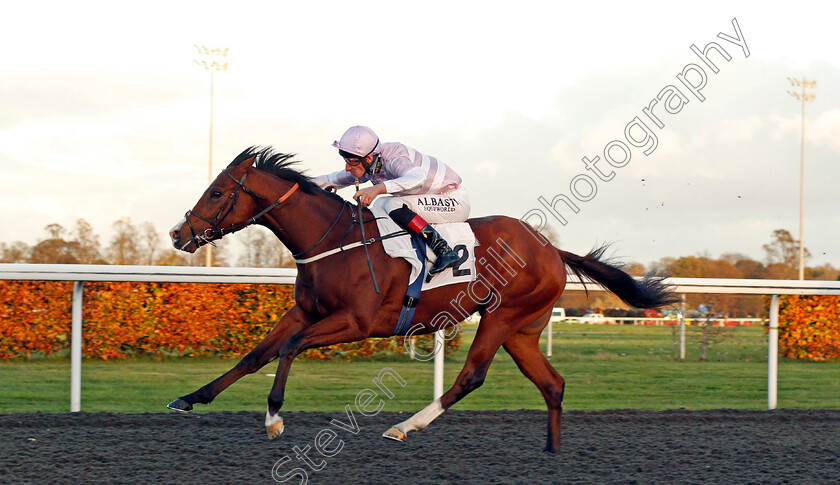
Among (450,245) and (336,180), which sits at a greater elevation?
(336,180)

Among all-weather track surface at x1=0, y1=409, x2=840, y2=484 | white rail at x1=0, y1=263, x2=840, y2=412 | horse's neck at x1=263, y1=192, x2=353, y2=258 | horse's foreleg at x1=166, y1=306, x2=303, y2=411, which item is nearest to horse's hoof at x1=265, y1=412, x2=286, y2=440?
all-weather track surface at x1=0, y1=409, x2=840, y2=484

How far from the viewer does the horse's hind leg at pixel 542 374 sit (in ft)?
13.2

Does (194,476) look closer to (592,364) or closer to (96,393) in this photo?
(96,393)

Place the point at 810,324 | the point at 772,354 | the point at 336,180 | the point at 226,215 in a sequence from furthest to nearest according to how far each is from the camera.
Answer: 1. the point at 810,324
2. the point at 772,354
3. the point at 336,180
4. the point at 226,215

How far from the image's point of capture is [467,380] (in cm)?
404

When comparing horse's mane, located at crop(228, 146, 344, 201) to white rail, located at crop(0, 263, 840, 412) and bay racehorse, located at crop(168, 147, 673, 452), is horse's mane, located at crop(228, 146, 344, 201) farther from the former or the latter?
white rail, located at crop(0, 263, 840, 412)

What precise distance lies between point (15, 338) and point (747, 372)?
24.6 feet

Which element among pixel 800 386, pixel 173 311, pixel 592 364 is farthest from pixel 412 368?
pixel 800 386

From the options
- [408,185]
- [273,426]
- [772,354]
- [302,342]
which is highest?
[408,185]

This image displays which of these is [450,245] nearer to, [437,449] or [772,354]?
[437,449]

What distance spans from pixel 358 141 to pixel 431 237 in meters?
0.59

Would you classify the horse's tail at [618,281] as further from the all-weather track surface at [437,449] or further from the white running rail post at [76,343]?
the white running rail post at [76,343]

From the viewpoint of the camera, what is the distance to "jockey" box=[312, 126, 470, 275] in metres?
3.89

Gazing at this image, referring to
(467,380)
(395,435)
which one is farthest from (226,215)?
(467,380)
